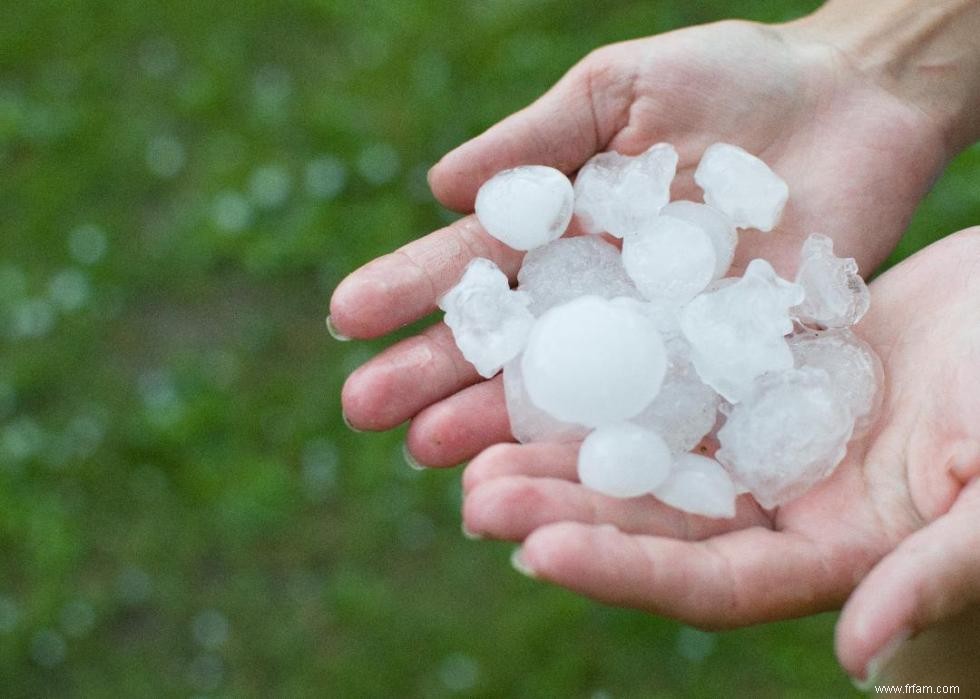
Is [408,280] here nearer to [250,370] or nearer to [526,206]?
[526,206]

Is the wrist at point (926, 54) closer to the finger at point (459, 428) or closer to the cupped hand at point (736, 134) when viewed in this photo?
the cupped hand at point (736, 134)

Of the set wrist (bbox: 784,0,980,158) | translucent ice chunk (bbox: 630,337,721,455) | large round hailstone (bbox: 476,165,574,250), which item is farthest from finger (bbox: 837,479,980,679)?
wrist (bbox: 784,0,980,158)

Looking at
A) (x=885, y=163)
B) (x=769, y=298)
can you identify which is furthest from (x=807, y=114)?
(x=769, y=298)

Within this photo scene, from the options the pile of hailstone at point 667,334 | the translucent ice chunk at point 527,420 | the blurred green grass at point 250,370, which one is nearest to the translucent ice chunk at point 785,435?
the pile of hailstone at point 667,334

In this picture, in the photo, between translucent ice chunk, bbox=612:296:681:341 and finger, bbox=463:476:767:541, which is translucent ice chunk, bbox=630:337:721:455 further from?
finger, bbox=463:476:767:541

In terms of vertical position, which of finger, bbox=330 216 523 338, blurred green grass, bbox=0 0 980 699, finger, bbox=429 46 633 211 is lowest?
blurred green grass, bbox=0 0 980 699

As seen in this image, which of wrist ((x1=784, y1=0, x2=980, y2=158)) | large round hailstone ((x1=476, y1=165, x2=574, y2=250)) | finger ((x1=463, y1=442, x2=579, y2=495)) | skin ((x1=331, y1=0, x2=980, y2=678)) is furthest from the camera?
wrist ((x1=784, y1=0, x2=980, y2=158))
